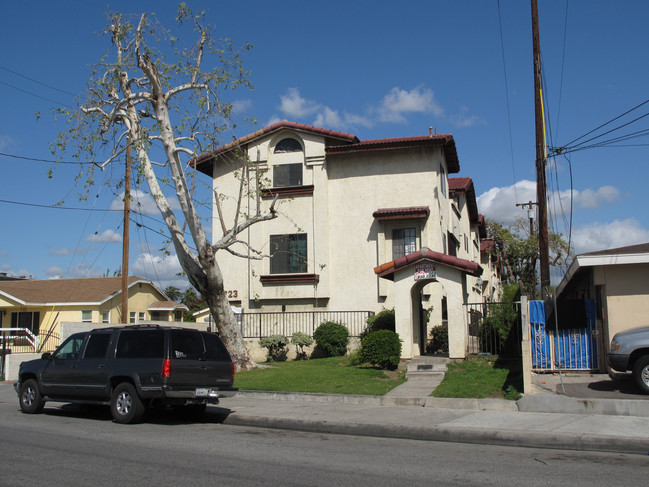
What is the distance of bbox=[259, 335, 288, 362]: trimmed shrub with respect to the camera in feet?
72.2

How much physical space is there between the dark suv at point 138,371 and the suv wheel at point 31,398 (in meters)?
0.22

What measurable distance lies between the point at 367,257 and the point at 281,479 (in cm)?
1769

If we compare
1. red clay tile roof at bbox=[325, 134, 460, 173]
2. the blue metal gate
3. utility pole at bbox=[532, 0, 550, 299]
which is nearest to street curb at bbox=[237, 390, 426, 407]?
the blue metal gate

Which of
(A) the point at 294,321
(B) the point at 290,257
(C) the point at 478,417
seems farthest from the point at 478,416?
(B) the point at 290,257

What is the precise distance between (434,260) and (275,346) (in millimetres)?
7599

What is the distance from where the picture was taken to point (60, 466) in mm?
7770

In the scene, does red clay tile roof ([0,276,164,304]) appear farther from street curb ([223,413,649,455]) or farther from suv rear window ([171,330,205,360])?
street curb ([223,413,649,455])

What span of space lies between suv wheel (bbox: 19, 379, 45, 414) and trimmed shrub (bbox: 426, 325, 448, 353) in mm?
12499

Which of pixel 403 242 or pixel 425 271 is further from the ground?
pixel 403 242

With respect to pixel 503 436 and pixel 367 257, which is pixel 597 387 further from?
pixel 367 257

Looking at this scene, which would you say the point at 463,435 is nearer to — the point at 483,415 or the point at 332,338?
the point at 483,415

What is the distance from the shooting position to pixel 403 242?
2405 cm

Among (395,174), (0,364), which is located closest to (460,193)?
(395,174)

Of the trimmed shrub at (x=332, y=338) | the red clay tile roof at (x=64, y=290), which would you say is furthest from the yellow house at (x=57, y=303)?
the trimmed shrub at (x=332, y=338)
